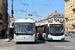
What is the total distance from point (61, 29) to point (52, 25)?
1.30 metres

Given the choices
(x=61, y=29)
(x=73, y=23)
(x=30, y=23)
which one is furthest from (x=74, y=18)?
(x=30, y=23)

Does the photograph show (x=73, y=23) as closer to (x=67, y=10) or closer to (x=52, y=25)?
(x=67, y=10)

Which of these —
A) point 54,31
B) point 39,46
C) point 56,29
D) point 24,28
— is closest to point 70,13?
point 56,29

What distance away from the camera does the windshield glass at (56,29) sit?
67.4 feet

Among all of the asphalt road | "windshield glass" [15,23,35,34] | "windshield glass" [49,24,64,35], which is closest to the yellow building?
"windshield glass" [49,24,64,35]

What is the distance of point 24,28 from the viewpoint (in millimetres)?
17438

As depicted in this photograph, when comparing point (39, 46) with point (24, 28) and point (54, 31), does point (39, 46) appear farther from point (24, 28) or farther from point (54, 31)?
point (54, 31)

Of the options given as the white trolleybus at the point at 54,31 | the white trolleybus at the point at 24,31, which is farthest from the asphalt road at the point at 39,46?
the white trolleybus at the point at 54,31

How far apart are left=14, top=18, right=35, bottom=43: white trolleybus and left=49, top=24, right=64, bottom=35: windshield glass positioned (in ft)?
12.7

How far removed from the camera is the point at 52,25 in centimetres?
2109

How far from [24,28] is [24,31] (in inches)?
17.2

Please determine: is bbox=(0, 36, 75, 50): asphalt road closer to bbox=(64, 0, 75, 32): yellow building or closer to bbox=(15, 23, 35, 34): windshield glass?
bbox=(15, 23, 35, 34): windshield glass

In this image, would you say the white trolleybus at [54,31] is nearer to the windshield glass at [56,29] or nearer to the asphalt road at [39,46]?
the windshield glass at [56,29]

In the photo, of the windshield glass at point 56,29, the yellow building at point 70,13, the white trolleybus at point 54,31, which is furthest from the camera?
the yellow building at point 70,13
